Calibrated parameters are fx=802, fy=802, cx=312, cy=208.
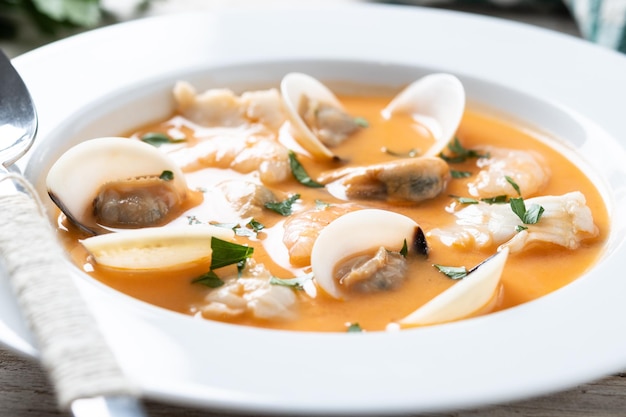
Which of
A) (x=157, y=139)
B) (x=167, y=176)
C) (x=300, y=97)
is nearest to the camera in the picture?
(x=167, y=176)

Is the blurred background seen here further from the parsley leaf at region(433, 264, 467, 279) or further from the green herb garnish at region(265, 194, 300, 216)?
the parsley leaf at region(433, 264, 467, 279)

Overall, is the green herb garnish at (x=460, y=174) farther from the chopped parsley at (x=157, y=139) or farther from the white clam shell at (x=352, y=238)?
the chopped parsley at (x=157, y=139)

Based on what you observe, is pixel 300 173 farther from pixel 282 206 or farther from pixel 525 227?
Result: pixel 525 227

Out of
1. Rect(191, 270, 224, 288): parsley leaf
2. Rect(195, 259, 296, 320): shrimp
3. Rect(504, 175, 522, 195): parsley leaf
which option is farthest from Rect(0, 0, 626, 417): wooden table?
Rect(504, 175, 522, 195): parsley leaf

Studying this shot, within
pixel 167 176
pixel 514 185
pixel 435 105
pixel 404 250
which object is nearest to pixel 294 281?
pixel 404 250

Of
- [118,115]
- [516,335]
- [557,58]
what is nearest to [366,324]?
[516,335]

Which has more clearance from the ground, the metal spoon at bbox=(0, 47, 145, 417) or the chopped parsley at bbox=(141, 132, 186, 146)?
the metal spoon at bbox=(0, 47, 145, 417)

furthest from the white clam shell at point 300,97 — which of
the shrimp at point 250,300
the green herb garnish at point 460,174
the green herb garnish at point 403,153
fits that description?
the shrimp at point 250,300
